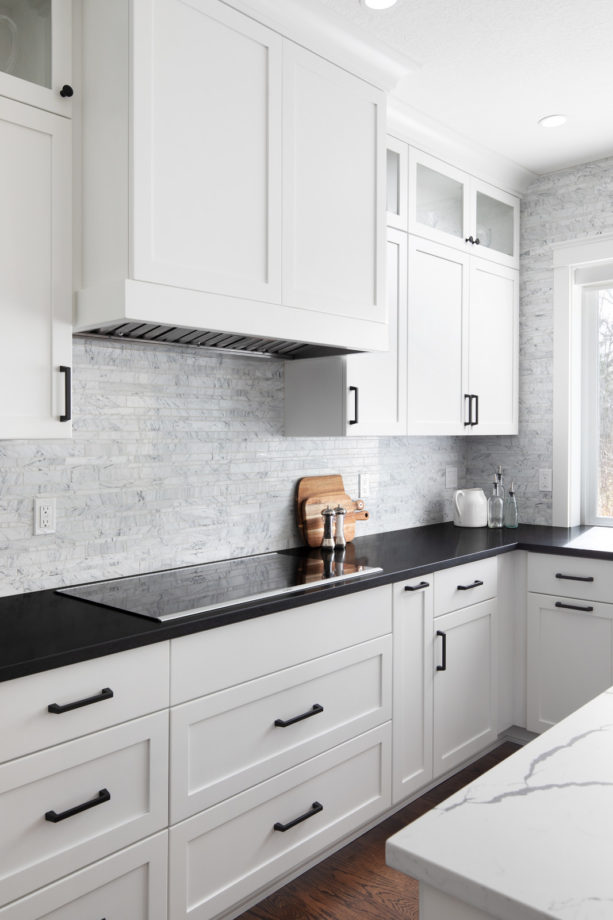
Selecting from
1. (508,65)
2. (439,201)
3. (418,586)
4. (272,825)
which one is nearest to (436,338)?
(439,201)

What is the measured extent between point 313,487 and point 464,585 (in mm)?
700

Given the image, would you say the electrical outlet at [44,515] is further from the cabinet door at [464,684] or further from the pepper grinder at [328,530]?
the cabinet door at [464,684]

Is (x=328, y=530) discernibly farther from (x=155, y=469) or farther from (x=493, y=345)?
(x=493, y=345)

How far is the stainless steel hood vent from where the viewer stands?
2064 millimetres

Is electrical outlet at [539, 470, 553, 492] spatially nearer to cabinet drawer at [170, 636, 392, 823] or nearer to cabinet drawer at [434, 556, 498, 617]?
cabinet drawer at [434, 556, 498, 617]

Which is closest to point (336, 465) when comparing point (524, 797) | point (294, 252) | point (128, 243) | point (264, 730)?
point (294, 252)

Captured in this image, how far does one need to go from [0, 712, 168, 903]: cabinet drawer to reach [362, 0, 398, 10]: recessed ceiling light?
210 cm

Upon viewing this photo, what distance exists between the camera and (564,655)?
117 inches

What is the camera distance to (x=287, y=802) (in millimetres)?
2033

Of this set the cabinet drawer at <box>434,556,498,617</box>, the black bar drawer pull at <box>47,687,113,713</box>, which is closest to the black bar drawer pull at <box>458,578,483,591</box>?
the cabinet drawer at <box>434,556,498,617</box>

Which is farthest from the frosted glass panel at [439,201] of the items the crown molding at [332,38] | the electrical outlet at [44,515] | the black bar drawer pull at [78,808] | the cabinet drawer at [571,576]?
the black bar drawer pull at [78,808]

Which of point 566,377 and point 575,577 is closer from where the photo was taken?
point 575,577

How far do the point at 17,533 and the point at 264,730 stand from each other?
2.83 ft

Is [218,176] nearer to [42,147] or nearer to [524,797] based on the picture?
[42,147]
